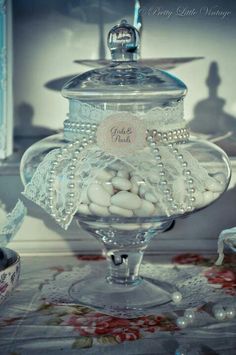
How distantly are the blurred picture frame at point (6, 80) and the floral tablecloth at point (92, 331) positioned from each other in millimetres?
222

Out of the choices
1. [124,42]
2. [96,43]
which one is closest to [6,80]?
[96,43]

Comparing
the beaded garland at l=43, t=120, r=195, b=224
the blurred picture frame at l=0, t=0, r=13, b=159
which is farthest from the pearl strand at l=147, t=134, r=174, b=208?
the blurred picture frame at l=0, t=0, r=13, b=159

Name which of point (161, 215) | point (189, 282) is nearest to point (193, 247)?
point (189, 282)

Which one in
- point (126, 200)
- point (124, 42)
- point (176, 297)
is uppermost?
point (124, 42)

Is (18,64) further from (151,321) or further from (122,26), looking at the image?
(151,321)

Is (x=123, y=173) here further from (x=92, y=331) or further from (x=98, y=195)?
(x=92, y=331)

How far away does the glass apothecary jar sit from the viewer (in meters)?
0.63

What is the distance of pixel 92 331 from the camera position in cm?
61

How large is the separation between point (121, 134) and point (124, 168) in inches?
1.2

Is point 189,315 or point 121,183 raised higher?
point 121,183

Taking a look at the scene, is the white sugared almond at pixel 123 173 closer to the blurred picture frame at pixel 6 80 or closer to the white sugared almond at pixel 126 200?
the white sugared almond at pixel 126 200

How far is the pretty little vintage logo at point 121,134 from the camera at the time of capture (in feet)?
2.06

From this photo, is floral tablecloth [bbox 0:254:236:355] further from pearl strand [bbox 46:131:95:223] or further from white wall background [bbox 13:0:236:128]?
white wall background [bbox 13:0:236:128]

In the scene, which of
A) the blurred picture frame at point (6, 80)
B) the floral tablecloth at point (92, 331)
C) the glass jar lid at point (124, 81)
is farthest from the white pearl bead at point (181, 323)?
the blurred picture frame at point (6, 80)
